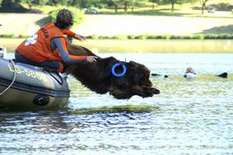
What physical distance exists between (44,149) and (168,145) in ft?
7.60

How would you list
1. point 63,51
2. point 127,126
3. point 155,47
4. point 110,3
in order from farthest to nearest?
point 110,3
point 155,47
point 63,51
point 127,126

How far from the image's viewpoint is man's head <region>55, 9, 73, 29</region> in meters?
18.3

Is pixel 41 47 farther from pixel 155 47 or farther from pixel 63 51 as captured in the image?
pixel 155 47

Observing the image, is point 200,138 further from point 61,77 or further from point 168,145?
point 61,77

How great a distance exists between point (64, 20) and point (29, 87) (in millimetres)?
2084

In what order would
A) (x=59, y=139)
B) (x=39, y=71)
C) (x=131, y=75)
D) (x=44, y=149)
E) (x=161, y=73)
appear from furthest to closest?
1. (x=161, y=73)
2. (x=131, y=75)
3. (x=39, y=71)
4. (x=59, y=139)
5. (x=44, y=149)

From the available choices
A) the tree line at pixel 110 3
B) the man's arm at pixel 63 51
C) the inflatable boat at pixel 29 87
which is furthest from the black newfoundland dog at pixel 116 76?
the tree line at pixel 110 3

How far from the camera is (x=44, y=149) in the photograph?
42.6 feet

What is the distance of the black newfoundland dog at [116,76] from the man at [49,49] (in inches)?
22.5

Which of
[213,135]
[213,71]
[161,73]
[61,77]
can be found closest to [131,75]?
[61,77]

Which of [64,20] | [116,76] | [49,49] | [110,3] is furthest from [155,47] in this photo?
[110,3]

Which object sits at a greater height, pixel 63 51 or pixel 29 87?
pixel 63 51

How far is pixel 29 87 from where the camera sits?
17.3 m

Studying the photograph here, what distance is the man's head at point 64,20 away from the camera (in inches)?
719
